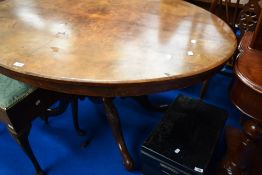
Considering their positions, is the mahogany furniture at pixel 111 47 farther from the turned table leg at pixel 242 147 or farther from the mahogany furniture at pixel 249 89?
the turned table leg at pixel 242 147

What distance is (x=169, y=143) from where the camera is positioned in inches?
45.8

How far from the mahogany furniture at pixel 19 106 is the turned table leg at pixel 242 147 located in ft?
3.19

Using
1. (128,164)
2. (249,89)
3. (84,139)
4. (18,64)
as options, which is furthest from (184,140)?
(18,64)

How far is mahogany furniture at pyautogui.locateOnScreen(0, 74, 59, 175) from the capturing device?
1095 millimetres

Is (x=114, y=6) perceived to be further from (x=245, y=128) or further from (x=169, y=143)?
(x=245, y=128)

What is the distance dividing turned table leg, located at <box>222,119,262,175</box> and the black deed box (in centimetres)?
12

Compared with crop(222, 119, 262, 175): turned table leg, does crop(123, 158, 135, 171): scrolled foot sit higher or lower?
lower

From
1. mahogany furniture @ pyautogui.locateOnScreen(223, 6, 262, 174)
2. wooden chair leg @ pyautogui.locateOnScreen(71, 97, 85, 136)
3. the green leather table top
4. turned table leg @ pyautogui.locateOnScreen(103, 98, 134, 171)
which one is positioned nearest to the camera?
mahogany furniture @ pyautogui.locateOnScreen(223, 6, 262, 174)

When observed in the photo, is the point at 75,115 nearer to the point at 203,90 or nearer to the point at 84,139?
the point at 84,139

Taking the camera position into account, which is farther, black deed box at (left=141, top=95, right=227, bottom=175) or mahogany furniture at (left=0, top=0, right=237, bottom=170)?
black deed box at (left=141, top=95, right=227, bottom=175)

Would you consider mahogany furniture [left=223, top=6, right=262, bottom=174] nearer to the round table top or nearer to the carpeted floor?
the round table top

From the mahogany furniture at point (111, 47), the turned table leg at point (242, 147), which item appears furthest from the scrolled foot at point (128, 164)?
the turned table leg at point (242, 147)

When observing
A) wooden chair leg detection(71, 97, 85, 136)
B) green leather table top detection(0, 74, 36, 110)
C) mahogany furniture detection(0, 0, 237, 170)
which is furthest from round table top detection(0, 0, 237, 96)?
wooden chair leg detection(71, 97, 85, 136)

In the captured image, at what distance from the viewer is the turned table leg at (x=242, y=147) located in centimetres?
91
